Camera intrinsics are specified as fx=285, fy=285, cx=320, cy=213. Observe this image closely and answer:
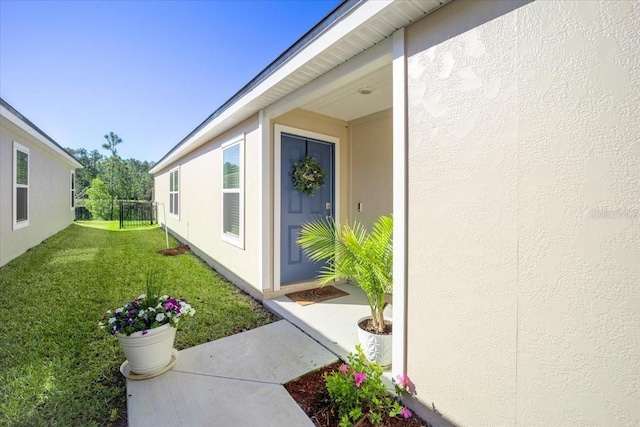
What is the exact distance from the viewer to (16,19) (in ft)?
15.7

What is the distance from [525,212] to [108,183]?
118 feet

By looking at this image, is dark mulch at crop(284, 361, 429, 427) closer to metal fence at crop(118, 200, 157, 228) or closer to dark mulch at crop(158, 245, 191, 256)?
dark mulch at crop(158, 245, 191, 256)

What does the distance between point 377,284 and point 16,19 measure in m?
7.16

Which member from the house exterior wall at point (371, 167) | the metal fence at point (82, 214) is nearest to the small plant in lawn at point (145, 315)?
the house exterior wall at point (371, 167)

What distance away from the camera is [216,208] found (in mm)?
5961

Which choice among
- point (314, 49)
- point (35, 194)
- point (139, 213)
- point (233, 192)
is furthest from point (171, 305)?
point (139, 213)

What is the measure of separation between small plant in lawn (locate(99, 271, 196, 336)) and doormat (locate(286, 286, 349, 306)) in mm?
1840

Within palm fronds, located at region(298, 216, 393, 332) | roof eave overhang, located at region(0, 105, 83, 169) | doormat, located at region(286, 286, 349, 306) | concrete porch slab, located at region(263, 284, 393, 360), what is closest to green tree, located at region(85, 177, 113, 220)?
roof eave overhang, located at region(0, 105, 83, 169)

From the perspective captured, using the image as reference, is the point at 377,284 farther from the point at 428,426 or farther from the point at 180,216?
the point at 180,216

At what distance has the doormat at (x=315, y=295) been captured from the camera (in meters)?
4.08

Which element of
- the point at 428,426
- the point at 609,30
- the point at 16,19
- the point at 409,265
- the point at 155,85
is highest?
the point at 155,85

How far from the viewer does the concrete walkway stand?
1.91m

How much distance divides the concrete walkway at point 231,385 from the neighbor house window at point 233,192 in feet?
6.94

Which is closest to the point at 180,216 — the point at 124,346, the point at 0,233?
the point at 0,233
